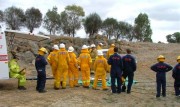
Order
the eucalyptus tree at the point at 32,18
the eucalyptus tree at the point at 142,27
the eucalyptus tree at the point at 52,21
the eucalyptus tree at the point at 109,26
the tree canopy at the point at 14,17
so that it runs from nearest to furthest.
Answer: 1. the tree canopy at the point at 14,17
2. the eucalyptus tree at the point at 32,18
3. the eucalyptus tree at the point at 52,21
4. the eucalyptus tree at the point at 109,26
5. the eucalyptus tree at the point at 142,27

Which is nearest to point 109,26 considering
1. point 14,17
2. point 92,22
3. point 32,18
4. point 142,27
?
point 92,22

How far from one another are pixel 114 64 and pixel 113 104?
6.44 ft

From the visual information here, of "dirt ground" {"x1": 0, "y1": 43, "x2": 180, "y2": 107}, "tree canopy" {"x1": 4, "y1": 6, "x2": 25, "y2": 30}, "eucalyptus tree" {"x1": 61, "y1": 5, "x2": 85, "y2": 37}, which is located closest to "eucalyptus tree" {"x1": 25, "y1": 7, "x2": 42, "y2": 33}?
"tree canopy" {"x1": 4, "y1": 6, "x2": 25, "y2": 30}

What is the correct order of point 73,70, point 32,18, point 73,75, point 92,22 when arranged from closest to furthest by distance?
point 73,70
point 73,75
point 32,18
point 92,22

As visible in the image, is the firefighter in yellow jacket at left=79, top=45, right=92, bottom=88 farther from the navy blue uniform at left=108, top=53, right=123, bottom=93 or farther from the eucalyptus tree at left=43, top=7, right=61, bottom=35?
the eucalyptus tree at left=43, top=7, right=61, bottom=35

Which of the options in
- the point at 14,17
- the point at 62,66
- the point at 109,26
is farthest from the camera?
the point at 109,26

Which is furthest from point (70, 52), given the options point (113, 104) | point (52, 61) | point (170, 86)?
point (170, 86)

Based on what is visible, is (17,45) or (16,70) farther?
(17,45)

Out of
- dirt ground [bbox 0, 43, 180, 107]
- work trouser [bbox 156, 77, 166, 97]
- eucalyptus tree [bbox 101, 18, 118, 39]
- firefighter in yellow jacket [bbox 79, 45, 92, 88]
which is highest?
eucalyptus tree [bbox 101, 18, 118, 39]

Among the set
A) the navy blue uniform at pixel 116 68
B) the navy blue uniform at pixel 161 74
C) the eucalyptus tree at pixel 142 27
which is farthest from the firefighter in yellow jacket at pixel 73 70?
the eucalyptus tree at pixel 142 27

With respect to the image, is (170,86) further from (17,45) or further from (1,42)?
(17,45)

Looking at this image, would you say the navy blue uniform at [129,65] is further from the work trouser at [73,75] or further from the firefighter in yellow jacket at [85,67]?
the work trouser at [73,75]

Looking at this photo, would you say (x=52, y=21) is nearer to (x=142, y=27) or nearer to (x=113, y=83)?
(x=142, y=27)

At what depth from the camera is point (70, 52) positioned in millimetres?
15375
